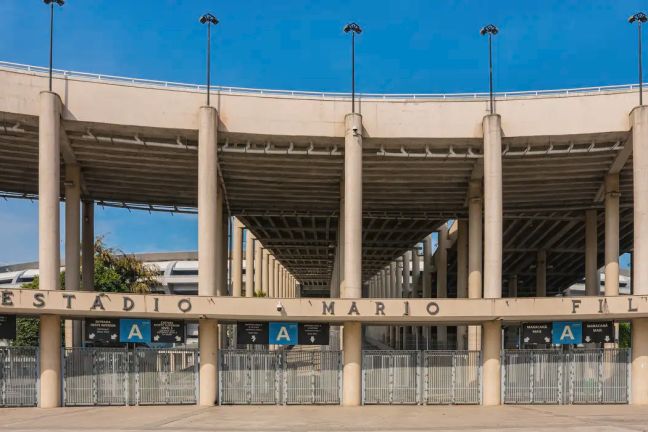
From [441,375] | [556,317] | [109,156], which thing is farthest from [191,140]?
[556,317]

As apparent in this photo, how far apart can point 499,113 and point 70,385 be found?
73.8 ft

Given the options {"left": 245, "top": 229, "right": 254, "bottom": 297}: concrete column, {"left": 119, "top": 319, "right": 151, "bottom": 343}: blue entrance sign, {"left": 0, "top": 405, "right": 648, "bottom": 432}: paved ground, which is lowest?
{"left": 0, "top": 405, "right": 648, "bottom": 432}: paved ground

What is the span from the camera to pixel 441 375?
85.3 feet

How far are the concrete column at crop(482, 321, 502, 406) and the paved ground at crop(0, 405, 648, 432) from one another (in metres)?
0.94

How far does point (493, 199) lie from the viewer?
2706 cm

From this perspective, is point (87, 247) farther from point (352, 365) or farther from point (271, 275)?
point (271, 275)

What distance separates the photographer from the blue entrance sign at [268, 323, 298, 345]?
87.5ft

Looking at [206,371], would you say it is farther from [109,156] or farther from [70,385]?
[109,156]

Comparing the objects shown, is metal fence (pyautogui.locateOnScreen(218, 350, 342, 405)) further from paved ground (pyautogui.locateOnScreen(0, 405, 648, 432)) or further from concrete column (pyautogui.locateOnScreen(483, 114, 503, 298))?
concrete column (pyautogui.locateOnScreen(483, 114, 503, 298))

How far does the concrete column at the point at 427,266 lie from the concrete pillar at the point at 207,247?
43.4m

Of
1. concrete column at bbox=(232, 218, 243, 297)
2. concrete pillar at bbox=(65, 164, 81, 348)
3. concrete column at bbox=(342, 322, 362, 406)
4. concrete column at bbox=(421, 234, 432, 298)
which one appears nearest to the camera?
concrete column at bbox=(342, 322, 362, 406)

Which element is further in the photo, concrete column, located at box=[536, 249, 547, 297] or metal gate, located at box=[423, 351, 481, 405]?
concrete column, located at box=[536, 249, 547, 297]

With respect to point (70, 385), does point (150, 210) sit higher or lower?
higher

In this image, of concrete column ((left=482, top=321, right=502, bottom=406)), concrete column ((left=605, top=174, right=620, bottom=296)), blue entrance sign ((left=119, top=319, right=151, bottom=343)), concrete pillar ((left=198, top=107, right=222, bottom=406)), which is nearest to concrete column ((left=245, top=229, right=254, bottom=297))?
blue entrance sign ((left=119, top=319, right=151, bottom=343))
